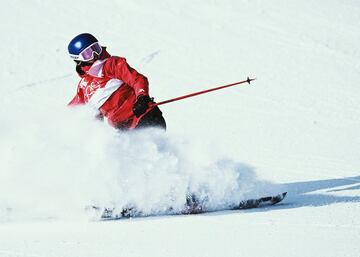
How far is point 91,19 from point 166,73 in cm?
310

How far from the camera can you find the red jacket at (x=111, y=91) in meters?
6.04

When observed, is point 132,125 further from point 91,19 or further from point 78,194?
point 91,19

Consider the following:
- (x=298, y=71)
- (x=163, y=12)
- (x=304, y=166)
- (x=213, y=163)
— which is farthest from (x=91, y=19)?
(x=213, y=163)

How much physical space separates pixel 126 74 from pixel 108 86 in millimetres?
270

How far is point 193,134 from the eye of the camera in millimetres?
6078

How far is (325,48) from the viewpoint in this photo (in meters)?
13.2

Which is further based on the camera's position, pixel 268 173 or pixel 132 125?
pixel 268 173

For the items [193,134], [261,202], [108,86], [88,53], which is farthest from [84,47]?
[261,202]

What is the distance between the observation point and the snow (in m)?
4.58

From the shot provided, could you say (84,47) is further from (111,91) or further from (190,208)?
(190,208)

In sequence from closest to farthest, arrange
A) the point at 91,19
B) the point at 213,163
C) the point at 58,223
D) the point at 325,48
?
the point at 58,223, the point at 213,163, the point at 325,48, the point at 91,19

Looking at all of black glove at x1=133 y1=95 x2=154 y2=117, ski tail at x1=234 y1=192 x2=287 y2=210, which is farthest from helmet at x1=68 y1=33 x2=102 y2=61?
ski tail at x1=234 y1=192 x2=287 y2=210

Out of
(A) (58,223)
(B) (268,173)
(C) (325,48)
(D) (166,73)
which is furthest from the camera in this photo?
(C) (325,48)

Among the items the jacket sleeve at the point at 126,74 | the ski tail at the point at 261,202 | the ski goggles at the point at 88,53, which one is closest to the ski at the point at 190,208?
the ski tail at the point at 261,202
